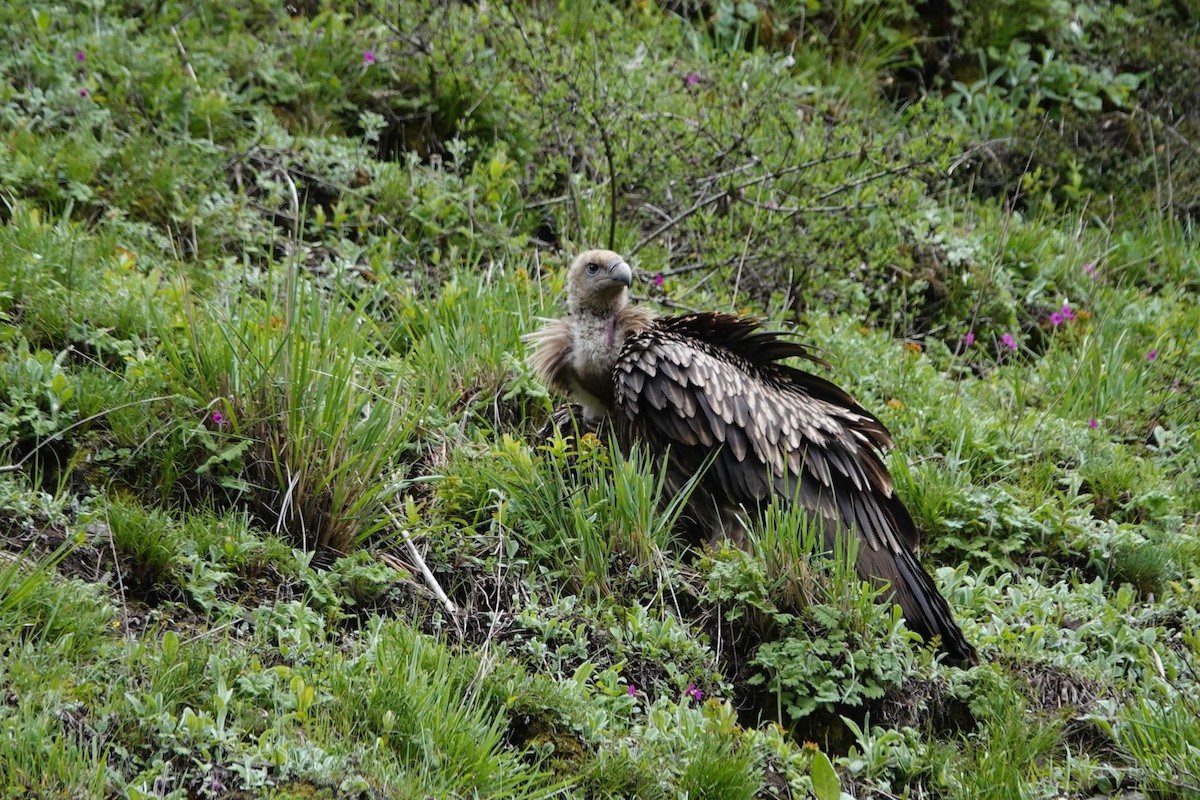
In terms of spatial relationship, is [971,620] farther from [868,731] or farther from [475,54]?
[475,54]

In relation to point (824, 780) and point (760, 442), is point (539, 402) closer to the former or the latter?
point (760, 442)

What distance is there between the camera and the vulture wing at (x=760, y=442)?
491 cm

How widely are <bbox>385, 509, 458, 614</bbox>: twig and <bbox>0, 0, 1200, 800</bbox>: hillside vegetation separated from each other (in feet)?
0.13

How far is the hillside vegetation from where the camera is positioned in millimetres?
3754

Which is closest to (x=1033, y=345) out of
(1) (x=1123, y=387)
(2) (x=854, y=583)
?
(1) (x=1123, y=387)

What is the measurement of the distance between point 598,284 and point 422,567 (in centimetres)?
155

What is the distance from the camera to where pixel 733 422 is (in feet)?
16.3

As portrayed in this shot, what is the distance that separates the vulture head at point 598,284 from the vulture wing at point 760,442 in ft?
0.96

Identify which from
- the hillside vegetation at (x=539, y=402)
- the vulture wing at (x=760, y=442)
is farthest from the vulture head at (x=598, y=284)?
the hillside vegetation at (x=539, y=402)

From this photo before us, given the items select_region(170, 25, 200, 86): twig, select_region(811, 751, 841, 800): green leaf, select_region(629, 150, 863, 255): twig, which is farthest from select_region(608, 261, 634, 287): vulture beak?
select_region(170, 25, 200, 86): twig

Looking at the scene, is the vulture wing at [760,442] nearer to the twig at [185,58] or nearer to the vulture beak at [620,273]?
the vulture beak at [620,273]

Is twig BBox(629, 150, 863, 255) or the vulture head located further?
twig BBox(629, 150, 863, 255)

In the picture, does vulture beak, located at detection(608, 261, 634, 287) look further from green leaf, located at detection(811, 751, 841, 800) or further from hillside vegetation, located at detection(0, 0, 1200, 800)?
green leaf, located at detection(811, 751, 841, 800)

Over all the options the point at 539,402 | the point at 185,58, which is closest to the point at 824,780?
the point at 539,402
